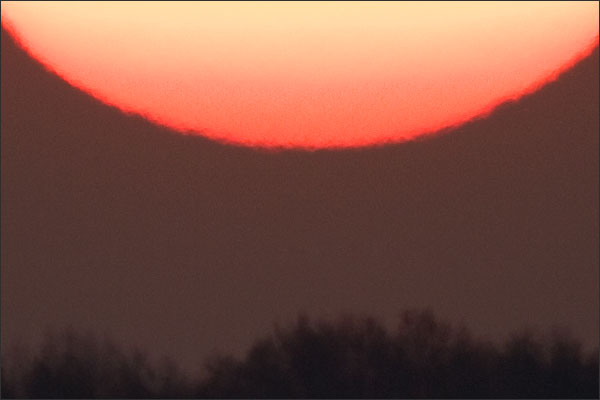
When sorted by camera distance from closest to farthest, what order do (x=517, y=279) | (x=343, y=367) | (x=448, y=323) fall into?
(x=343, y=367), (x=448, y=323), (x=517, y=279)

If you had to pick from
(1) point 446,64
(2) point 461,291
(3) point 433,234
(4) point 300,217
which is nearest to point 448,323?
(2) point 461,291

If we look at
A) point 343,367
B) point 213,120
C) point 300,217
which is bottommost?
point 343,367

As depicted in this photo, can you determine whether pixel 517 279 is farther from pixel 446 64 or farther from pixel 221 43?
pixel 221 43

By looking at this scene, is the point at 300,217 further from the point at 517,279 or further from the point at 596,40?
the point at 596,40

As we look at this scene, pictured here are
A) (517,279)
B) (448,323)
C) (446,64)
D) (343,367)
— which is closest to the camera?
(343,367)

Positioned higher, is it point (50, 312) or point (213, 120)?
point (213, 120)

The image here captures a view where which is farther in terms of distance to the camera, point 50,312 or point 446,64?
point 446,64
